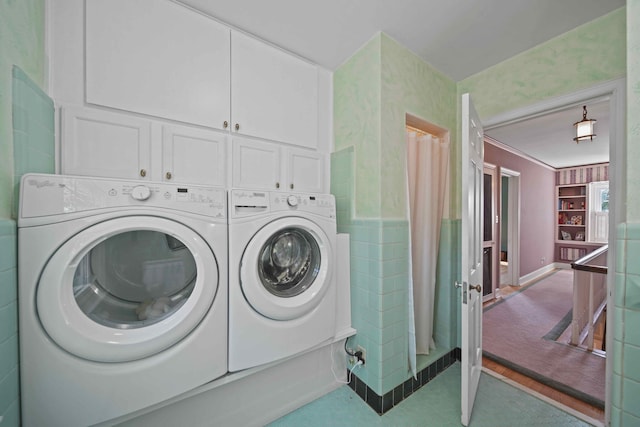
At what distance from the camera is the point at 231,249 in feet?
3.61

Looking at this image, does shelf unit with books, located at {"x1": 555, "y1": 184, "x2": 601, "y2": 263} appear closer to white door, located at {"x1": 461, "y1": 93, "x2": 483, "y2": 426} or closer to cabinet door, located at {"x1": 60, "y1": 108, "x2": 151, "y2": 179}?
white door, located at {"x1": 461, "y1": 93, "x2": 483, "y2": 426}

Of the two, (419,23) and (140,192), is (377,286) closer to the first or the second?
(140,192)

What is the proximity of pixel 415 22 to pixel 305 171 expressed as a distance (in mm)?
1091

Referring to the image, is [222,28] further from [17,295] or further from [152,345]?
[152,345]

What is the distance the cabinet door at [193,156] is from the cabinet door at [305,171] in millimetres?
431

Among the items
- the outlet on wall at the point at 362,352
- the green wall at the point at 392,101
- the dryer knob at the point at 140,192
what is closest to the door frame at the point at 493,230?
the green wall at the point at 392,101

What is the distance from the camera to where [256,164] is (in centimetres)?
147

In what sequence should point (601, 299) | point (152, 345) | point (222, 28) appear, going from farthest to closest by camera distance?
1. point (601, 299)
2. point (222, 28)
3. point (152, 345)

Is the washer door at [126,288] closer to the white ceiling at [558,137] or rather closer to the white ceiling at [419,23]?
the white ceiling at [419,23]

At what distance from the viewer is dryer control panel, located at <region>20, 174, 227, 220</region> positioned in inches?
30.3

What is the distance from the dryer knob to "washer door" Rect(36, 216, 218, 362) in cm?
8

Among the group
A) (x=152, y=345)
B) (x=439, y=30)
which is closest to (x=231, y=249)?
(x=152, y=345)

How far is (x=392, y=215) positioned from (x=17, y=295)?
5.45 feet

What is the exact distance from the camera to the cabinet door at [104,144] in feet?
3.36
